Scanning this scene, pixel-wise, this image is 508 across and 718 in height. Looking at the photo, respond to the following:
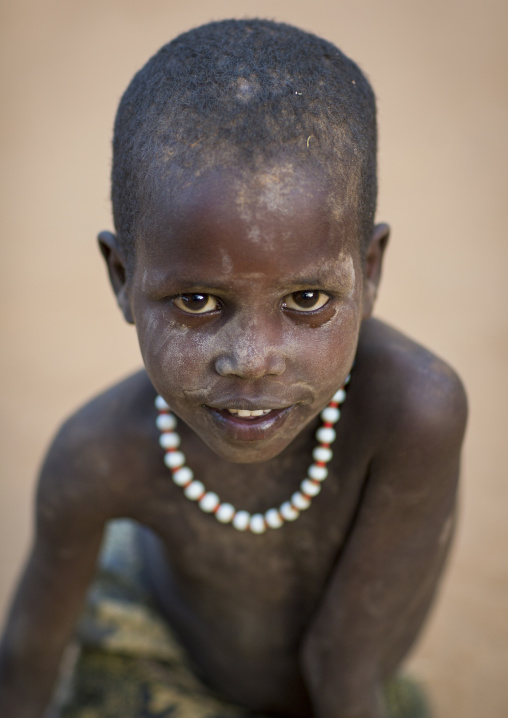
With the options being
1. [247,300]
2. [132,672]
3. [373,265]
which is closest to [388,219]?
[132,672]

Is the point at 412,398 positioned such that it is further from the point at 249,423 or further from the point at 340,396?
the point at 249,423

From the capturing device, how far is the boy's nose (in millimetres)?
1301

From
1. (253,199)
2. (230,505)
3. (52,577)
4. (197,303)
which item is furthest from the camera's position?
(52,577)

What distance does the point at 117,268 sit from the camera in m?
1.59

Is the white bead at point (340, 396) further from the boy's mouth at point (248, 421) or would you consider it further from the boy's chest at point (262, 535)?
the boy's mouth at point (248, 421)

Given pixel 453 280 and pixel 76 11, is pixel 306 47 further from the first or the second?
pixel 76 11

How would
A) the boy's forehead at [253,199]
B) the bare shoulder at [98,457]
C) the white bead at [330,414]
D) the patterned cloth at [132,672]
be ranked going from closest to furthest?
the boy's forehead at [253,199] → the white bead at [330,414] → the bare shoulder at [98,457] → the patterned cloth at [132,672]

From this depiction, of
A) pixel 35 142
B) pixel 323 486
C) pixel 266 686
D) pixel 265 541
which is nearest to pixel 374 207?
pixel 323 486

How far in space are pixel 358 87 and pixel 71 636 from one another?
1.40 metres

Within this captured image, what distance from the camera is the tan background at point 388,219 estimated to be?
3.17 metres

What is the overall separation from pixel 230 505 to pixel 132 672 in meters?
0.72

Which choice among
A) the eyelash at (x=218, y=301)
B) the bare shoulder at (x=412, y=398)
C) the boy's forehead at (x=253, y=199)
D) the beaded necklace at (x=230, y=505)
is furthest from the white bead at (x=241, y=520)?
the boy's forehead at (x=253, y=199)

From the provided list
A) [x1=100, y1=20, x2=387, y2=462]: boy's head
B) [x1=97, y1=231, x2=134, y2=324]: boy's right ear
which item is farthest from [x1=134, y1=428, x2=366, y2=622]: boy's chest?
[x1=97, y1=231, x2=134, y2=324]: boy's right ear

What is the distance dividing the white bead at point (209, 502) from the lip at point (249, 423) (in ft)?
1.13
